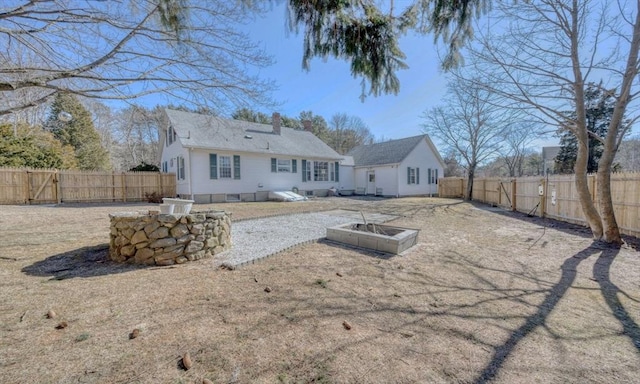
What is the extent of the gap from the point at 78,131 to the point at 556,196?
31911 millimetres

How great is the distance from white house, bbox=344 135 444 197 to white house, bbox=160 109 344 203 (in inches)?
143

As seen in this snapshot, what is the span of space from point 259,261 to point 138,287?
176 cm

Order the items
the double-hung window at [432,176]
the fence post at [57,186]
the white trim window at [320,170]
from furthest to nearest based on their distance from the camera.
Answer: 1. the double-hung window at [432,176]
2. the white trim window at [320,170]
3. the fence post at [57,186]

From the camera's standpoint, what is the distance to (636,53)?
5.71 m

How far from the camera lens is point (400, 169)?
20016mm

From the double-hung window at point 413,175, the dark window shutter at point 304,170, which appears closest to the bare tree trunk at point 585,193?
the double-hung window at point 413,175

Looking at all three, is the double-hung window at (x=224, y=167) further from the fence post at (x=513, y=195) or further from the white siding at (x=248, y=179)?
the fence post at (x=513, y=195)

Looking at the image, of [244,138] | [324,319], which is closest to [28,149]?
[244,138]

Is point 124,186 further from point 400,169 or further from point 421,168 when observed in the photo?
point 421,168

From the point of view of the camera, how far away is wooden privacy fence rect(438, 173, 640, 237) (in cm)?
666

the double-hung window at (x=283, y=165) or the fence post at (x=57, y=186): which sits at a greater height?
the double-hung window at (x=283, y=165)

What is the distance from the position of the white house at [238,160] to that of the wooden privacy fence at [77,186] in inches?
57.9

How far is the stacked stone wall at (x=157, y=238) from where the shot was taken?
4387mm

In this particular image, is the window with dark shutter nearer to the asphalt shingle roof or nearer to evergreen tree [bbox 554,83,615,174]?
the asphalt shingle roof
